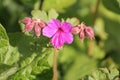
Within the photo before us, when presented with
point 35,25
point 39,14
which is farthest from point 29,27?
point 39,14

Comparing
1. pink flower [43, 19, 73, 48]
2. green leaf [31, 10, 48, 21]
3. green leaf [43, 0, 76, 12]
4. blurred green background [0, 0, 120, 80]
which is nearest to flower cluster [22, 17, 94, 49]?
pink flower [43, 19, 73, 48]

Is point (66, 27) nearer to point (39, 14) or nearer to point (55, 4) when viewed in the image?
point (39, 14)

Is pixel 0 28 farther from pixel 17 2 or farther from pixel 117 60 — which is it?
pixel 17 2

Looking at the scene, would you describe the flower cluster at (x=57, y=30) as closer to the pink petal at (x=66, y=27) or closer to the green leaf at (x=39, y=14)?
the pink petal at (x=66, y=27)

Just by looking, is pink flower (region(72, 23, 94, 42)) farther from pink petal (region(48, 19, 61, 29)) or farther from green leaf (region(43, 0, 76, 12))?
green leaf (region(43, 0, 76, 12))

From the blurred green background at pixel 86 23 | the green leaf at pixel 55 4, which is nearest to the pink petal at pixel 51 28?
the blurred green background at pixel 86 23

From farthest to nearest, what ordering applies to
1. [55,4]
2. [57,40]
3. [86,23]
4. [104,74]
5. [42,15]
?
[86,23]
[55,4]
[42,15]
[104,74]
[57,40]

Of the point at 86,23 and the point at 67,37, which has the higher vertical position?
the point at 67,37
